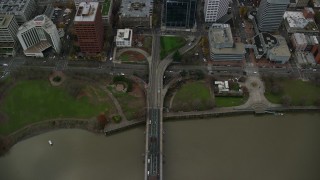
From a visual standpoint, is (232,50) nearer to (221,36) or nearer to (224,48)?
(224,48)

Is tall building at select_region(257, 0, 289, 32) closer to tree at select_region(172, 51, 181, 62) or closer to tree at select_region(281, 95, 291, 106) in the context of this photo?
tree at select_region(281, 95, 291, 106)

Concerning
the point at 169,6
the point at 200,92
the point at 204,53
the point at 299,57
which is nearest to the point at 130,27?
the point at 169,6

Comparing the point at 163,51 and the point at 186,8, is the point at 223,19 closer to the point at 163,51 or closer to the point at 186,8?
the point at 186,8

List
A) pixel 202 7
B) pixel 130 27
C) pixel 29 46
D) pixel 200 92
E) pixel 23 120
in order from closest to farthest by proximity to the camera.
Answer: pixel 23 120
pixel 200 92
pixel 29 46
pixel 130 27
pixel 202 7

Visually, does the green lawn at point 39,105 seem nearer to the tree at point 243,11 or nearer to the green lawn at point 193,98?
the green lawn at point 193,98

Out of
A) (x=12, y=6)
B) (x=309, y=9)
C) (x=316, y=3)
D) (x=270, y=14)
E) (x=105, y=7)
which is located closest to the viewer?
(x=270, y=14)

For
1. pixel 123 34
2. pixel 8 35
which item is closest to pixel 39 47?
pixel 8 35

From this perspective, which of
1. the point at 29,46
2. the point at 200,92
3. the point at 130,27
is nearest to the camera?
the point at 200,92
